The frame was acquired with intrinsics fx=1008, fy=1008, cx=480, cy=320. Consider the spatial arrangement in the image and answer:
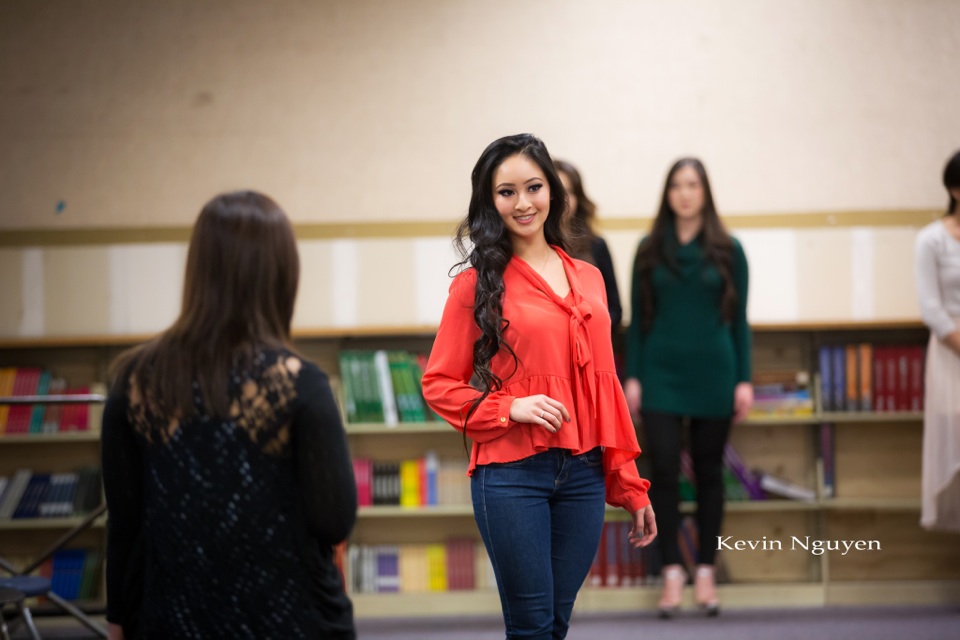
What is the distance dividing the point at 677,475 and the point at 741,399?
40cm

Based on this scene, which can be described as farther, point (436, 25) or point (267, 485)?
point (436, 25)

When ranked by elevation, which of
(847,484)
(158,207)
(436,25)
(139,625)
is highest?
(436,25)

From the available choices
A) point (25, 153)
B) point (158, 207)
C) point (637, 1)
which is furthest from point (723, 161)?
point (25, 153)

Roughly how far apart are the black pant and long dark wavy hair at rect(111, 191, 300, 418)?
2.68 meters

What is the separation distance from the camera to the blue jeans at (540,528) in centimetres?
203

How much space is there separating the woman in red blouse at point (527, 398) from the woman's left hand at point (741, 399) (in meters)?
1.97

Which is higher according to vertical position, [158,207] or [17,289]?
[158,207]

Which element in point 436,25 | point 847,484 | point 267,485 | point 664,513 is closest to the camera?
point 267,485

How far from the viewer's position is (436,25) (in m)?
4.91

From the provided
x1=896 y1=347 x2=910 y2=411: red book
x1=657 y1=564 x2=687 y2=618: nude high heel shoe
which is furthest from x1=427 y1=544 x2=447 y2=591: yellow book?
x1=896 y1=347 x2=910 y2=411: red book

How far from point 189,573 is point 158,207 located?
11.7 feet

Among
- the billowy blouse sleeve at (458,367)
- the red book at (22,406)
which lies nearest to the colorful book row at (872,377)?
the billowy blouse sleeve at (458,367)

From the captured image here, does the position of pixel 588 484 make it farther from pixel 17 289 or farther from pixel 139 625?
pixel 17 289

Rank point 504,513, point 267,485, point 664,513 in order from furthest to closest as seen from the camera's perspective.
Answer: point 664,513 → point 504,513 → point 267,485
